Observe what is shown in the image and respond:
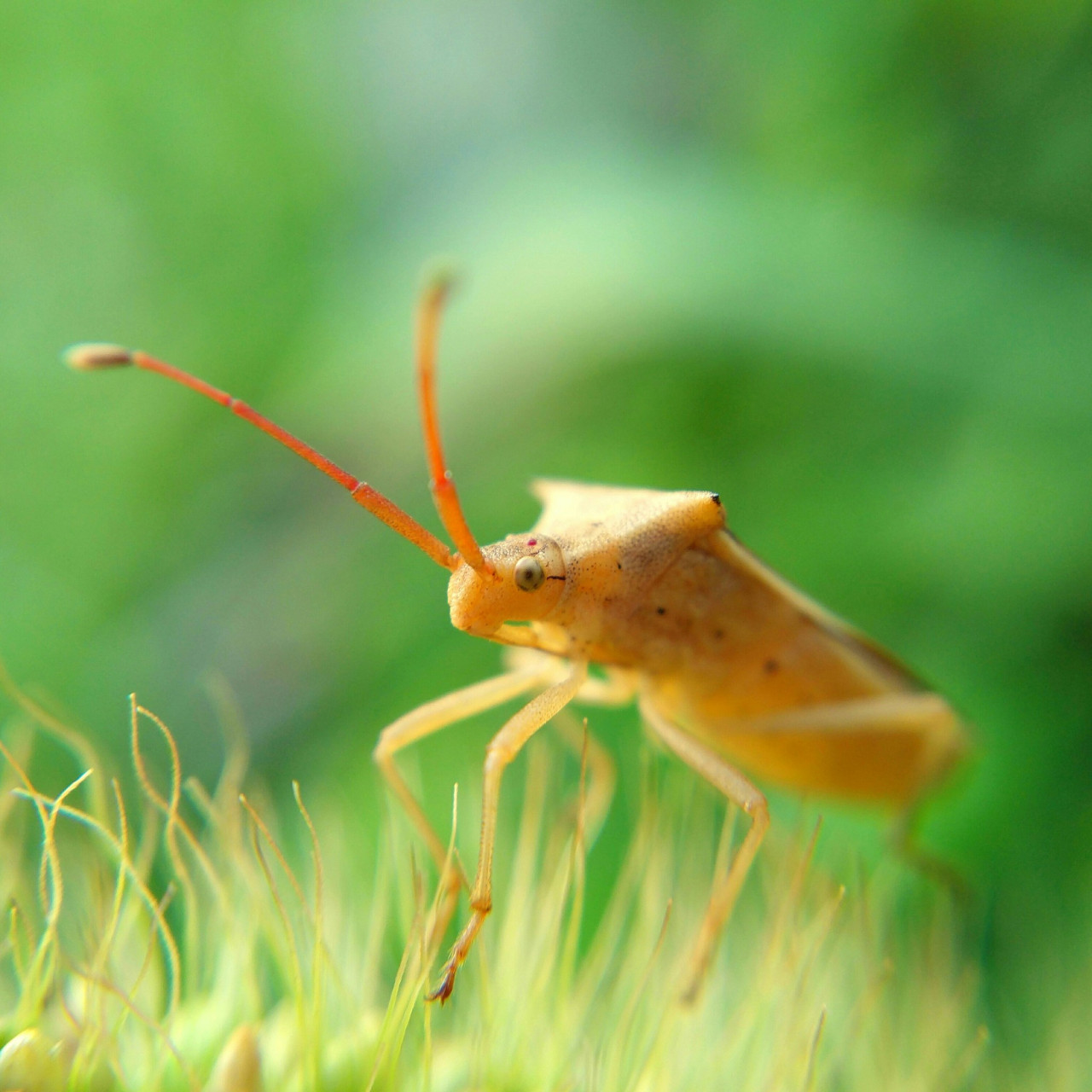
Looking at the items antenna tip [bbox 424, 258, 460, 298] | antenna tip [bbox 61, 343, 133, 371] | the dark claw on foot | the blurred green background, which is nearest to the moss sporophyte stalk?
the dark claw on foot

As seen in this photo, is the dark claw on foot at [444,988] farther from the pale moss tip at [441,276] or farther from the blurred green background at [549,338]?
the pale moss tip at [441,276]

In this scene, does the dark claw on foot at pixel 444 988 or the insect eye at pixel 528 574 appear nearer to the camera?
the dark claw on foot at pixel 444 988

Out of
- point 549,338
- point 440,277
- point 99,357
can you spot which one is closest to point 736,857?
point 440,277

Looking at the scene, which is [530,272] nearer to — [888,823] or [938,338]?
[938,338]

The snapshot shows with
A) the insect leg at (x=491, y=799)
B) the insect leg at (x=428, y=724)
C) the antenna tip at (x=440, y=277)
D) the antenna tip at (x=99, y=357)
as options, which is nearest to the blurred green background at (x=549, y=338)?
the insect leg at (x=428, y=724)

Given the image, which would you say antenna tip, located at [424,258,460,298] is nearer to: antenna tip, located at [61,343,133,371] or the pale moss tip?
the pale moss tip

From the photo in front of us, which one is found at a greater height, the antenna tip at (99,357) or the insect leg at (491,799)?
the antenna tip at (99,357)

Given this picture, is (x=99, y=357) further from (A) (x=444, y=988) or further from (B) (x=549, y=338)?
(B) (x=549, y=338)
